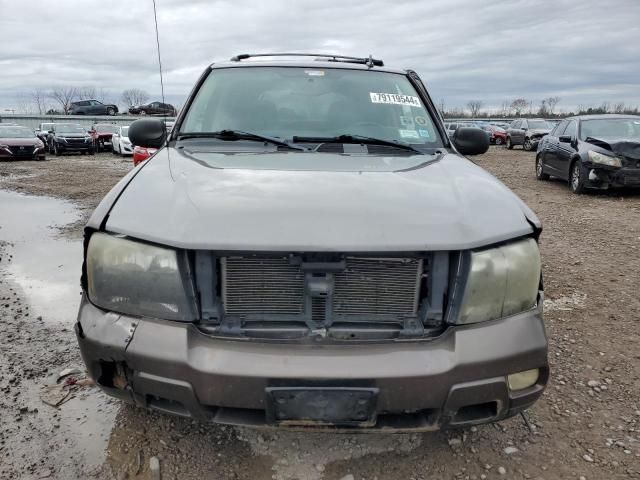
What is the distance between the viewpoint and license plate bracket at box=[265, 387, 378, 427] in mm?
1669

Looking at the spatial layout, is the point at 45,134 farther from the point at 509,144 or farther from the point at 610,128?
the point at 610,128

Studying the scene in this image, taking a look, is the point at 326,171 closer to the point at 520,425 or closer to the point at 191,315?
the point at 191,315

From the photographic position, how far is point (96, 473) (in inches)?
82.4

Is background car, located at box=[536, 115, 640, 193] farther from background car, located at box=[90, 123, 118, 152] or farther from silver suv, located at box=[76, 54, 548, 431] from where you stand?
background car, located at box=[90, 123, 118, 152]

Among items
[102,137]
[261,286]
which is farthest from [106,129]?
[261,286]

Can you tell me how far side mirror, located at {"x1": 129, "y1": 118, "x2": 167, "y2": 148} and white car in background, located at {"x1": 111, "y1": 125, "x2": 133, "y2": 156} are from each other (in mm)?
18480

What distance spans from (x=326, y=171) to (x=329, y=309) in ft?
2.26

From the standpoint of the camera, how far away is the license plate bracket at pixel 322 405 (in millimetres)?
1669

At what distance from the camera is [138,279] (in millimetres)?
1808

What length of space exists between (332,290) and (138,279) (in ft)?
2.29

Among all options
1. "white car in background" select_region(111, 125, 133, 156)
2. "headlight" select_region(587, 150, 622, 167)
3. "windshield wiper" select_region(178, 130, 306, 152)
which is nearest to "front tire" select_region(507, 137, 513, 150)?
"headlight" select_region(587, 150, 622, 167)

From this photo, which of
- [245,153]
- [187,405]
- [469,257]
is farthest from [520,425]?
[245,153]

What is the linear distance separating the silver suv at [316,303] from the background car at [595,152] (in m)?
8.23

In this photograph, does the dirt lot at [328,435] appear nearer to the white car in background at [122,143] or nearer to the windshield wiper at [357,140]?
the windshield wiper at [357,140]
